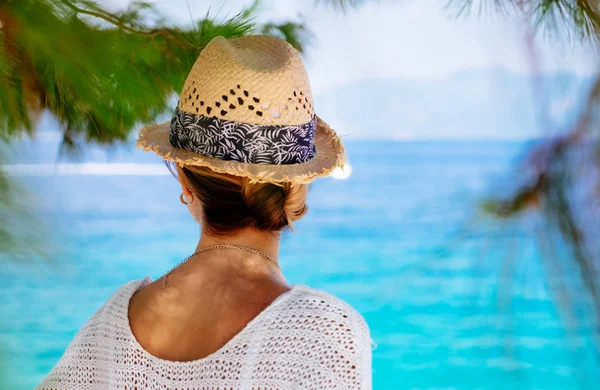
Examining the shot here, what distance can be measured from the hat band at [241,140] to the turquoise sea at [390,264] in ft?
0.76

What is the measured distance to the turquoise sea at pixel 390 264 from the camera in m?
1.20

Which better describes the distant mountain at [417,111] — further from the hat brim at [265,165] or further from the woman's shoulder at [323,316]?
A: the woman's shoulder at [323,316]

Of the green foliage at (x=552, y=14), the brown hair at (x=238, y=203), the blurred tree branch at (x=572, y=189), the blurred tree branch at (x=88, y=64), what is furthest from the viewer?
the blurred tree branch at (x=88, y=64)

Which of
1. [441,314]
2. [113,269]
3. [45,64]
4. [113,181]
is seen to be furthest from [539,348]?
[113,181]

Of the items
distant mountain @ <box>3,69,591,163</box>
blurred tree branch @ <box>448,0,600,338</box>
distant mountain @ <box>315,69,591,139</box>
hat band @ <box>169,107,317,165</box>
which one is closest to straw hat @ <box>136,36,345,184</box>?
hat band @ <box>169,107,317,165</box>

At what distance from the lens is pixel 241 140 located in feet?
4.11

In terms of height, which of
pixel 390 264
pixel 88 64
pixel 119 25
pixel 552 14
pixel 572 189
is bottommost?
pixel 572 189

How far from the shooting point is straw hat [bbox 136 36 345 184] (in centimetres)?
125

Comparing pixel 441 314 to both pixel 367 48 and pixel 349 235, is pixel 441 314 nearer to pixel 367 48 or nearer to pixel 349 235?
pixel 349 235

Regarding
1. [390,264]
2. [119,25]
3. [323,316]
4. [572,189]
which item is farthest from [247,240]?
[390,264]

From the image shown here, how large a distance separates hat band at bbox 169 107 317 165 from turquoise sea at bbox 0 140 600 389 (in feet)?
0.76

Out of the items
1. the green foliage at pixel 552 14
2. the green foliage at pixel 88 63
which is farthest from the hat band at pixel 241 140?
the green foliage at pixel 88 63

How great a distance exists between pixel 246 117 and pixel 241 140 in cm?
4

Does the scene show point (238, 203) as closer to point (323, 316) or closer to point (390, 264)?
point (323, 316)
